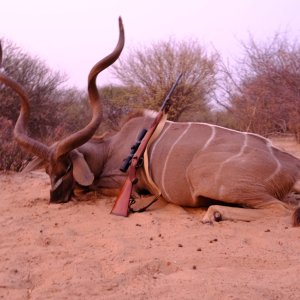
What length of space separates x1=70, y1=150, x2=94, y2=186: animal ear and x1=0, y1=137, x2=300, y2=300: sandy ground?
42 centimetres

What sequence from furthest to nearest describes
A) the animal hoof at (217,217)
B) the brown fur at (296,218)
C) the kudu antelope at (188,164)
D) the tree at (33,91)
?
the tree at (33,91) → the kudu antelope at (188,164) → the animal hoof at (217,217) → the brown fur at (296,218)

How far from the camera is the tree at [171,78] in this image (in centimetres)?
1356

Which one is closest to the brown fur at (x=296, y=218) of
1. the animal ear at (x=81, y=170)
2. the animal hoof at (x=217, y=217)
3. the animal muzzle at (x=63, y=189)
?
the animal hoof at (x=217, y=217)

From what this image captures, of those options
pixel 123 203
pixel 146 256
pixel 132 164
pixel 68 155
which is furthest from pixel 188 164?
pixel 146 256

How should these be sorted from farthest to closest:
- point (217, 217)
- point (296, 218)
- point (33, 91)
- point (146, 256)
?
point (33, 91) < point (217, 217) < point (296, 218) < point (146, 256)

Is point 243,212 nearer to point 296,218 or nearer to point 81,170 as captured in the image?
point 296,218

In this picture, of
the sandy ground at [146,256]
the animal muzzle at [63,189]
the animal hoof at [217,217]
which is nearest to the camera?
the sandy ground at [146,256]

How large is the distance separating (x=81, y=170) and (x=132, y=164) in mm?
511

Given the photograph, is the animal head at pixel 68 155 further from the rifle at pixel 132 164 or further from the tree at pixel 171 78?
the tree at pixel 171 78

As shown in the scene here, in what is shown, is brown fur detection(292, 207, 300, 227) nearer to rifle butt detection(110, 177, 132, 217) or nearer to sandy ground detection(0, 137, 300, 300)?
sandy ground detection(0, 137, 300, 300)

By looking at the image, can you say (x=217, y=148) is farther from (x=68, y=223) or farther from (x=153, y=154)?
(x=68, y=223)

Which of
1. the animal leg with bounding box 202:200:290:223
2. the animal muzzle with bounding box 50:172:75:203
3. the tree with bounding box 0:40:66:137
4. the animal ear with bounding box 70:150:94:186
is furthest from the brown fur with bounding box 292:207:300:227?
the tree with bounding box 0:40:66:137

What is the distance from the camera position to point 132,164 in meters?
3.67

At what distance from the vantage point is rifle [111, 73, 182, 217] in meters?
3.45
